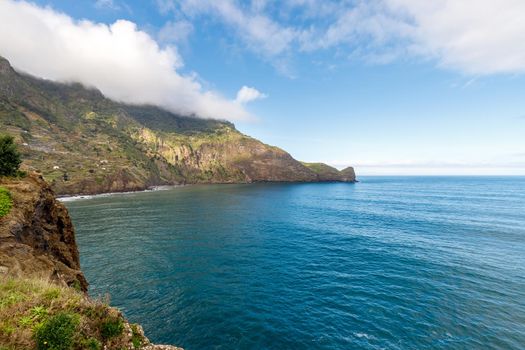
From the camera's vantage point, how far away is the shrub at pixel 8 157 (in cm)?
2570

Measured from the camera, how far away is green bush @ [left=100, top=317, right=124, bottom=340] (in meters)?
12.6

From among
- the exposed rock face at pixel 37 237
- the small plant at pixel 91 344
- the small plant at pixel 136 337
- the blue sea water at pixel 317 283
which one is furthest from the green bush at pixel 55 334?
the blue sea water at pixel 317 283

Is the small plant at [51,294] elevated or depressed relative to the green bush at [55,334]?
elevated

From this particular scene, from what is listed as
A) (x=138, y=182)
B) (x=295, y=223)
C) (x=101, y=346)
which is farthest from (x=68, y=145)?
(x=101, y=346)

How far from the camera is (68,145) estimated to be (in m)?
198

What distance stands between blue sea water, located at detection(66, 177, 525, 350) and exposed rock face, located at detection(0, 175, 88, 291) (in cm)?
768

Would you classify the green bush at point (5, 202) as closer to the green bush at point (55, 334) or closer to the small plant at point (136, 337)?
the green bush at point (55, 334)

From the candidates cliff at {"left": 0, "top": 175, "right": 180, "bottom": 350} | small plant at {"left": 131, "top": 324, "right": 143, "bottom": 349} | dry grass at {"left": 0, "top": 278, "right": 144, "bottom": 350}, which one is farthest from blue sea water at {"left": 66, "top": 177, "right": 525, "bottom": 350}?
dry grass at {"left": 0, "top": 278, "right": 144, "bottom": 350}

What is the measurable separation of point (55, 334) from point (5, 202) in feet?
60.2

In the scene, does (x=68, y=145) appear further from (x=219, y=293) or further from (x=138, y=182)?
(x=219, y=293)

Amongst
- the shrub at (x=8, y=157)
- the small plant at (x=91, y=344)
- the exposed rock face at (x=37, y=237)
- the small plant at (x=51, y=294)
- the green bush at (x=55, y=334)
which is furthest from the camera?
the shrub at (x=8, y=157)

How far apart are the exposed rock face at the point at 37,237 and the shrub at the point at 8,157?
1.66 metres

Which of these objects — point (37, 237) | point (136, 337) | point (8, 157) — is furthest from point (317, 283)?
point (8, 157)

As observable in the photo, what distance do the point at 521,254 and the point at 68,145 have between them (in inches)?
10128
